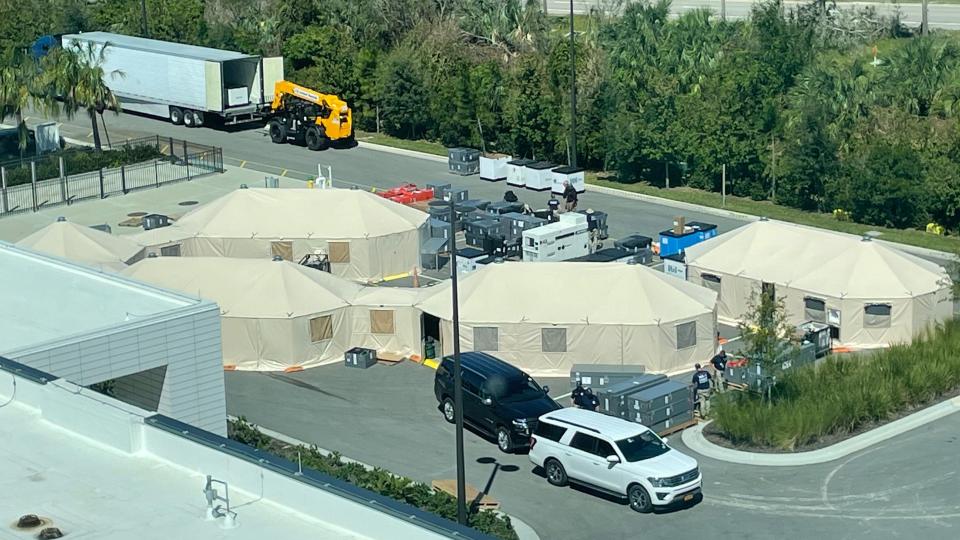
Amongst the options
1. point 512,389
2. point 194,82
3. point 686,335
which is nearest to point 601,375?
point 512,389

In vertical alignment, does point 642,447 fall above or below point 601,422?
below

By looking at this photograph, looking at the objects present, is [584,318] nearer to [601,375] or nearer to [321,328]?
[601,375]

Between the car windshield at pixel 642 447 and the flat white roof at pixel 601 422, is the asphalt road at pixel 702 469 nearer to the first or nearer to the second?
the car windshield at pixel 642 447

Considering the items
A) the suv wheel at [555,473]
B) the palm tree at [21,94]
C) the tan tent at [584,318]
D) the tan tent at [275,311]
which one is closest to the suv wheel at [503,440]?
the suv wheel at [555,473]

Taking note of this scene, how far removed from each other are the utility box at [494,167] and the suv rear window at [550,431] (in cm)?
3152

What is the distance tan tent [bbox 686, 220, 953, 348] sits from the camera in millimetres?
43625

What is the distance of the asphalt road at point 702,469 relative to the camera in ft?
107

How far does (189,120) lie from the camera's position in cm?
7769

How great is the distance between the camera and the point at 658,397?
37219mm

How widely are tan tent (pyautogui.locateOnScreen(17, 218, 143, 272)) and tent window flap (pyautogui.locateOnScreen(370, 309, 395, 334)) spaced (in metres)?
8.84


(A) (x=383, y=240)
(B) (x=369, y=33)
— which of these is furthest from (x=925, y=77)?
(B) (x=369, y=33)

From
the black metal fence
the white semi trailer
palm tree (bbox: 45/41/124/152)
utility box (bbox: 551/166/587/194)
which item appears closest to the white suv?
utility box (bbox: 551/166/587/194)

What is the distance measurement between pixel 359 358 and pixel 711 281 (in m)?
11.0

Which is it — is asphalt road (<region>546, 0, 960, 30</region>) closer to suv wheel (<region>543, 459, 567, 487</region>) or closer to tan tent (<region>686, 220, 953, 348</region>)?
tan tent (<region>686, 220, 953, 348</region>)
